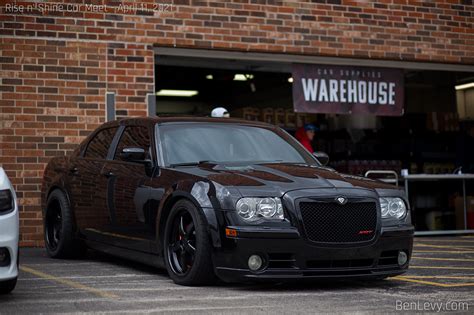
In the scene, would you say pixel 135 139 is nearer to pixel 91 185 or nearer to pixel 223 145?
pixel 91 185

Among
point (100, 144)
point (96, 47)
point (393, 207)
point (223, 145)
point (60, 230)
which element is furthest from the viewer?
point (96, 47)

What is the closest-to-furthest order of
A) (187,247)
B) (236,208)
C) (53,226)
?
(236,208) < (187,247) < (53,226)

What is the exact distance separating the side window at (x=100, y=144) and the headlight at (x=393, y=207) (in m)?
3.03

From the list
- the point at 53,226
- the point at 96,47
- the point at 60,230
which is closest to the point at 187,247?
the point at 60,230

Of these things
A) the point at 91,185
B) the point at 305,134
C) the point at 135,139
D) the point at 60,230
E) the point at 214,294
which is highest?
the point at 305,134

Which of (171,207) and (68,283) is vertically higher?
(171,207)

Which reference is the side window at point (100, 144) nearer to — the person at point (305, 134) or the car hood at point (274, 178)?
the car hood at point (274, 178)

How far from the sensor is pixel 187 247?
6816 millimetres

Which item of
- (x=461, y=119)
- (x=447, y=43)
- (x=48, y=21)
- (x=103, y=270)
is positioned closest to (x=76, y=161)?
(x=103, y=270)

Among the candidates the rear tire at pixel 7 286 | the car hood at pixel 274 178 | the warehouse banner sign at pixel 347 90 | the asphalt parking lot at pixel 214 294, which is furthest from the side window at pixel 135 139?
the warehouse banner sign at pixel 347 90

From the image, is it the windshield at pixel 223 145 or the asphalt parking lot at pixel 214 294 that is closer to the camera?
the asphalt parking lot at pixel 214 294

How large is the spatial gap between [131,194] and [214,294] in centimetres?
174

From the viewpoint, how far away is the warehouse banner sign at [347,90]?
13242 mm

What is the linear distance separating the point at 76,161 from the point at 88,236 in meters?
0.91
